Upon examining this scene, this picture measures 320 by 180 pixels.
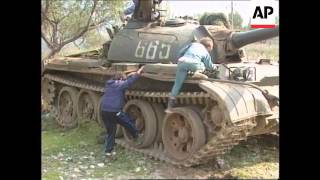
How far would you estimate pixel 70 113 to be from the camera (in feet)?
23.5

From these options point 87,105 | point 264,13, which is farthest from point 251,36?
point 87,105

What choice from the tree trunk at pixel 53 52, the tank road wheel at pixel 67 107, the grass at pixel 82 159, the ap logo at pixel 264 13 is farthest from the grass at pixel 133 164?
the tank road wheel at pixel 67 107

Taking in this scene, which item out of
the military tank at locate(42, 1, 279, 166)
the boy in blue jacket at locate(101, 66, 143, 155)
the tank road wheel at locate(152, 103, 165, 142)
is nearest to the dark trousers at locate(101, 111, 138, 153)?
the boy in blue jacket at locate(101, 66, 143, 155)

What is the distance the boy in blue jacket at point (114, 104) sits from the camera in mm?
5020

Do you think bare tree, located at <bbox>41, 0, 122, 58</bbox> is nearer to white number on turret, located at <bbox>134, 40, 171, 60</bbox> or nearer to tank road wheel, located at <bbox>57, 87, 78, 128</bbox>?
white number on turret, located at <bbox>134, 40, 171, 60</bbox>

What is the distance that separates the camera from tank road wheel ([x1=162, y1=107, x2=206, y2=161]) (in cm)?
486

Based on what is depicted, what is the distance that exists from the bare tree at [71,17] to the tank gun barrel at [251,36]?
51.0 inches

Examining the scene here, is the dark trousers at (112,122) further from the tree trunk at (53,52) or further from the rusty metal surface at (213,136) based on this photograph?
the tree trunk at (53,52)

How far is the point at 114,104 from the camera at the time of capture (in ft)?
16.5

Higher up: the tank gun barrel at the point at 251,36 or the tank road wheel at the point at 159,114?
the tank gun barrel at the point at 251,36
